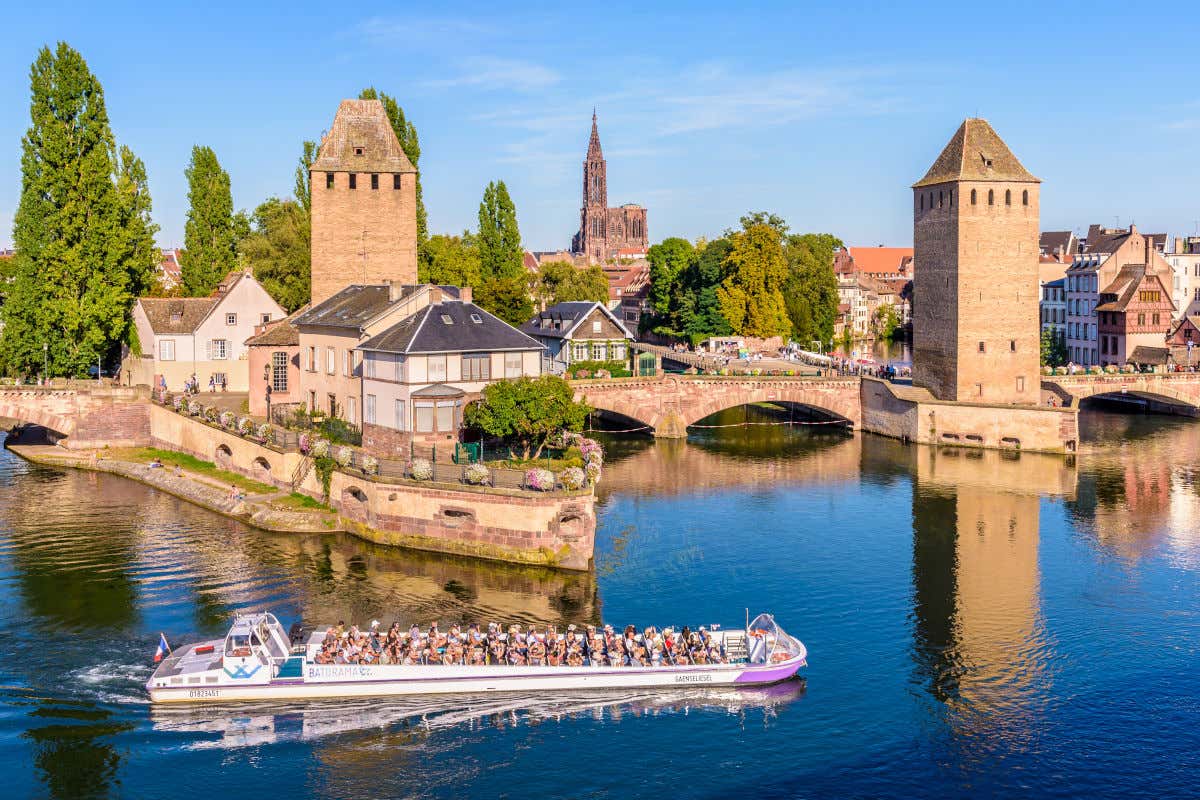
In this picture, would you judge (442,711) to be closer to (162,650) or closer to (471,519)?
(162,650)

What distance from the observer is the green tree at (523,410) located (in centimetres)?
5909

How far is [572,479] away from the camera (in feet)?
169

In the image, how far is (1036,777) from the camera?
108 feet

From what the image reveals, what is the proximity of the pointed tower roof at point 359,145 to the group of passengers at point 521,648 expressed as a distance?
154 ft

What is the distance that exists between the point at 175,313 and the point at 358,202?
1647 centimetres

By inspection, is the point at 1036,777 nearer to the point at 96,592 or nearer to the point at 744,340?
the point at 96,592

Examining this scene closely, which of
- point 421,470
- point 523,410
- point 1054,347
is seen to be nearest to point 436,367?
point 523,410

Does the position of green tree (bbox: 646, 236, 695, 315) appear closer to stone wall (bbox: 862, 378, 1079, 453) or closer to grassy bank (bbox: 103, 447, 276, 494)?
stone wall (bbox: 862, 378, 1079, 453)

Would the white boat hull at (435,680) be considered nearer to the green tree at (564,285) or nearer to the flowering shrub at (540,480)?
the flowering shrub at (540,480)

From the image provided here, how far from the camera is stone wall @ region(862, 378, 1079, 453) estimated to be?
81125 mm

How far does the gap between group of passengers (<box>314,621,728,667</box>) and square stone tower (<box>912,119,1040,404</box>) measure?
50.5 m

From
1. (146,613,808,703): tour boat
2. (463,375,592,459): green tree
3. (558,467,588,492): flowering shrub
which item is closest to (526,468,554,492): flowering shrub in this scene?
(558,467,588,492): flowering shrub

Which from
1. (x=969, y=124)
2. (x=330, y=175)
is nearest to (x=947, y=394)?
(x=969, y=124)

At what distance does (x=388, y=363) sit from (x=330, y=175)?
2463cm
